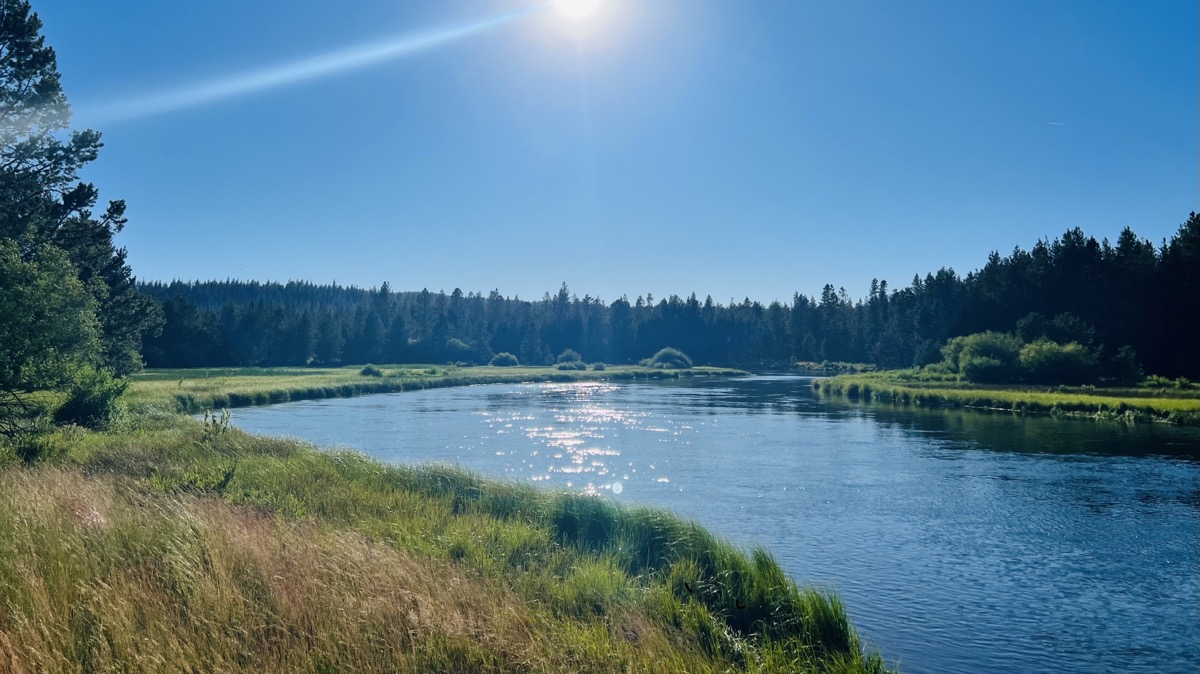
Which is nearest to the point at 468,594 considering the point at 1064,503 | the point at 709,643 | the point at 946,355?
the point at 709,643

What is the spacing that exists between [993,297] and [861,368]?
54860 millimetres

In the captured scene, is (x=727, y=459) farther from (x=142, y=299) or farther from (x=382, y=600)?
(x=142, y=299)

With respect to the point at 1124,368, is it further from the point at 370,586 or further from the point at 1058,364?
the point at 370,586

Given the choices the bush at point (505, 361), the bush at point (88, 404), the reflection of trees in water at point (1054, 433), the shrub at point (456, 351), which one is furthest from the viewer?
the shrub at point (456, 351)

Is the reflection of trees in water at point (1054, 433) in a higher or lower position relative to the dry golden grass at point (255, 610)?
lower

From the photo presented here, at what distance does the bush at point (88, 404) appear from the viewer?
2866 cm

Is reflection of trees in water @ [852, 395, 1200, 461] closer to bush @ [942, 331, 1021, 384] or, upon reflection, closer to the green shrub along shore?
bush @ [942, 331, 1021, 384]

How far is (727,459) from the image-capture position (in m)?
32.4

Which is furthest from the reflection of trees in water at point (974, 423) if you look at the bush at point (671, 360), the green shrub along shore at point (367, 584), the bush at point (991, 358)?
the bush at point (671, 360)

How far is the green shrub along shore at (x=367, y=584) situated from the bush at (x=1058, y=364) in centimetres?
6357

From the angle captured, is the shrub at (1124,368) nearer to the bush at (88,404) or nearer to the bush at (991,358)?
the bush at (991,358)

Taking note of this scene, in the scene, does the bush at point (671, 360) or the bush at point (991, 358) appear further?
the bush at point (671, 360)

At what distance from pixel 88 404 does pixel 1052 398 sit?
58.2 metres

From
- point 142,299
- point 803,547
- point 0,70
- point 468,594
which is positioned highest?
point 0,70
